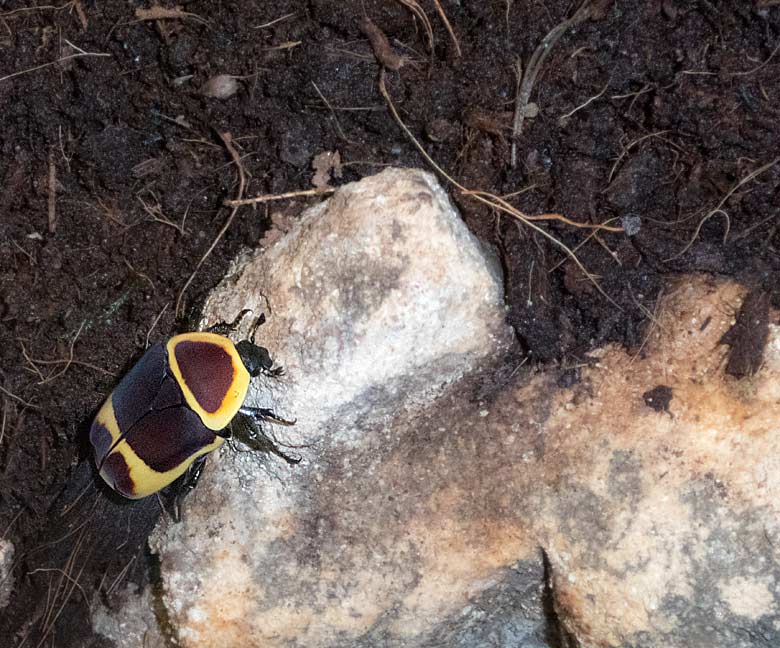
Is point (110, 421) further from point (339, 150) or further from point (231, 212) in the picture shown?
point (339, 150)

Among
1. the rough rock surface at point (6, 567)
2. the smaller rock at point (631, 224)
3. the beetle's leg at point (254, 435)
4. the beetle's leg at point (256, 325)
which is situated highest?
the smaller rock at point (631, 224)

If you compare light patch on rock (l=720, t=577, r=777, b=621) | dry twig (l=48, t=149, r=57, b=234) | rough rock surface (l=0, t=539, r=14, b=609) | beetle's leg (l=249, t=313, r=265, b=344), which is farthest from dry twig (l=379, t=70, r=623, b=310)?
rough rock surface (l=0, t=539, r=14, b=609)

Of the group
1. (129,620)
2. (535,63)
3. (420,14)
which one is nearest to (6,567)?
(129,620)

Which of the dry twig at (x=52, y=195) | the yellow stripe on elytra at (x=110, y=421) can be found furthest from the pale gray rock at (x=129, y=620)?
the dry twig at (x=52, y=195)

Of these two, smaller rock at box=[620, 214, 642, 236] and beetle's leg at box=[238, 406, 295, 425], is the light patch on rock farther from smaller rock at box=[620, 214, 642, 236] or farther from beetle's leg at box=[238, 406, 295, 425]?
beetle's leg at box=[238, 406, 295, 425]

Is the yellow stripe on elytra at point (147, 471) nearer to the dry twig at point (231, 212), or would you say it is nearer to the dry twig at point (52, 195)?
the dry twig at point (231, 212)

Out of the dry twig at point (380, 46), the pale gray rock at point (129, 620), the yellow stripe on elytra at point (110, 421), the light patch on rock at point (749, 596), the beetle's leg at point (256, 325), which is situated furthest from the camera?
the pale gray rock at point (129, 620)

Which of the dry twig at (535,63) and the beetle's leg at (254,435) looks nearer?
the dry twig at (535,63)

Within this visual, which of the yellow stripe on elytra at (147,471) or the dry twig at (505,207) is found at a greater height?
the dry twig at (505,207)
